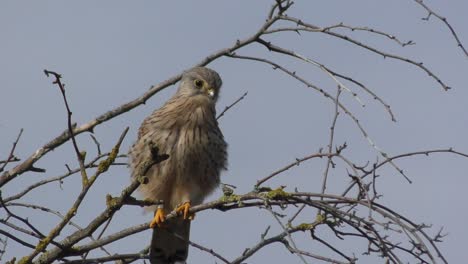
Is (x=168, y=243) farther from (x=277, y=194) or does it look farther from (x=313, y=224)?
(x=277, y=194)

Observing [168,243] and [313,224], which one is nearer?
[313,224]

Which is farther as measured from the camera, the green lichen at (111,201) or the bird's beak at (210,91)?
the bird's beak at (210,91)

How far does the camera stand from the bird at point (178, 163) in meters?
5.38

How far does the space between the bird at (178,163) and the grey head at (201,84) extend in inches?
12.1

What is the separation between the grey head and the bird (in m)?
0.31

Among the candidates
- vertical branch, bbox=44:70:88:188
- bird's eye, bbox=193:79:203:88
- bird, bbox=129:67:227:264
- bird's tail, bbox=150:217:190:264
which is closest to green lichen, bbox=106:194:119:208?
vertical branch, bbox=44:70:88:188

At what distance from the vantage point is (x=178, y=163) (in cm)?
536

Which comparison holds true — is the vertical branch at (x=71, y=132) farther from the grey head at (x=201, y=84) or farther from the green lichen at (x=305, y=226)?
the grey head at (x=201, y=84)

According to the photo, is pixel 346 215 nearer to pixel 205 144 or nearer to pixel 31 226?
pixel 31 226

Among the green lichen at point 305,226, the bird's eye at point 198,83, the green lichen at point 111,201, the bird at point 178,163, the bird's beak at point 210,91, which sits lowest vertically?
the green lichen at point 305,226

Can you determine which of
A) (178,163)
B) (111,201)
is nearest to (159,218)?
(178,163)

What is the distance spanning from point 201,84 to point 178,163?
3.25 ft

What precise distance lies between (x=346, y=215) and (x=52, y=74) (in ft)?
4.36

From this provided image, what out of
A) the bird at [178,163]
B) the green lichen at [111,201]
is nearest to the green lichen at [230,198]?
the green lichen at [111,201]
